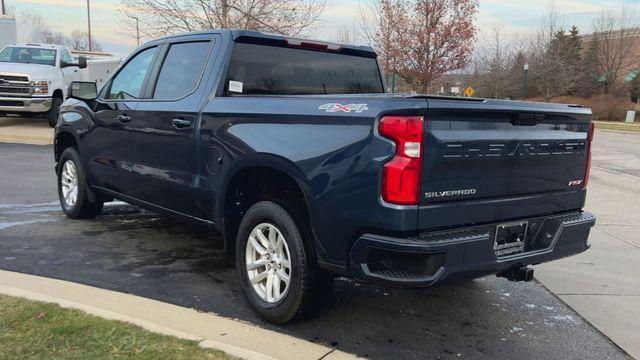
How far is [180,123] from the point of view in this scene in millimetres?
4562

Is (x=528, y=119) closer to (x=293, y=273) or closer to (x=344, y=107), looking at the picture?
(x=344, y=107)

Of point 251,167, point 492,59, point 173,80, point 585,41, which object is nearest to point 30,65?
point 173,80

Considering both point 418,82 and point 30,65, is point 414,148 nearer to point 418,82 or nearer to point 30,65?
point 30,65

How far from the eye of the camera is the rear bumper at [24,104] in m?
15.2

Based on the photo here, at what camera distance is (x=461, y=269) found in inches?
126

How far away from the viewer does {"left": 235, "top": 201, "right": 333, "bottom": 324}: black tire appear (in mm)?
3611

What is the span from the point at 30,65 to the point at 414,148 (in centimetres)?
1508

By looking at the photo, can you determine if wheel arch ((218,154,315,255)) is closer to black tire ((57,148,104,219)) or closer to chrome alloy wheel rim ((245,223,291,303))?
chrome alloy wheel rim ((245,223,291,303))

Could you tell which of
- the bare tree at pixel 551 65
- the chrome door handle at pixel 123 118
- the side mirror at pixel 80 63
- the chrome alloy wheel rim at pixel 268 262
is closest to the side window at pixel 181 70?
the chrome door handle at pixel 123 118

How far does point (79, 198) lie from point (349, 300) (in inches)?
135

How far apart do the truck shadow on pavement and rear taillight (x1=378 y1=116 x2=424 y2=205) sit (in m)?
1.08

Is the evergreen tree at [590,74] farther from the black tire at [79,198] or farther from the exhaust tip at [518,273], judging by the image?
the exhaust tip at [518,273]

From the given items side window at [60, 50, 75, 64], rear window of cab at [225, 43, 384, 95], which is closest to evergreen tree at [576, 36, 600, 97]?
side window at [60, 50, 75, 64]

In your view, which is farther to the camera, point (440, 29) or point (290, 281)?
point (440, 29)
